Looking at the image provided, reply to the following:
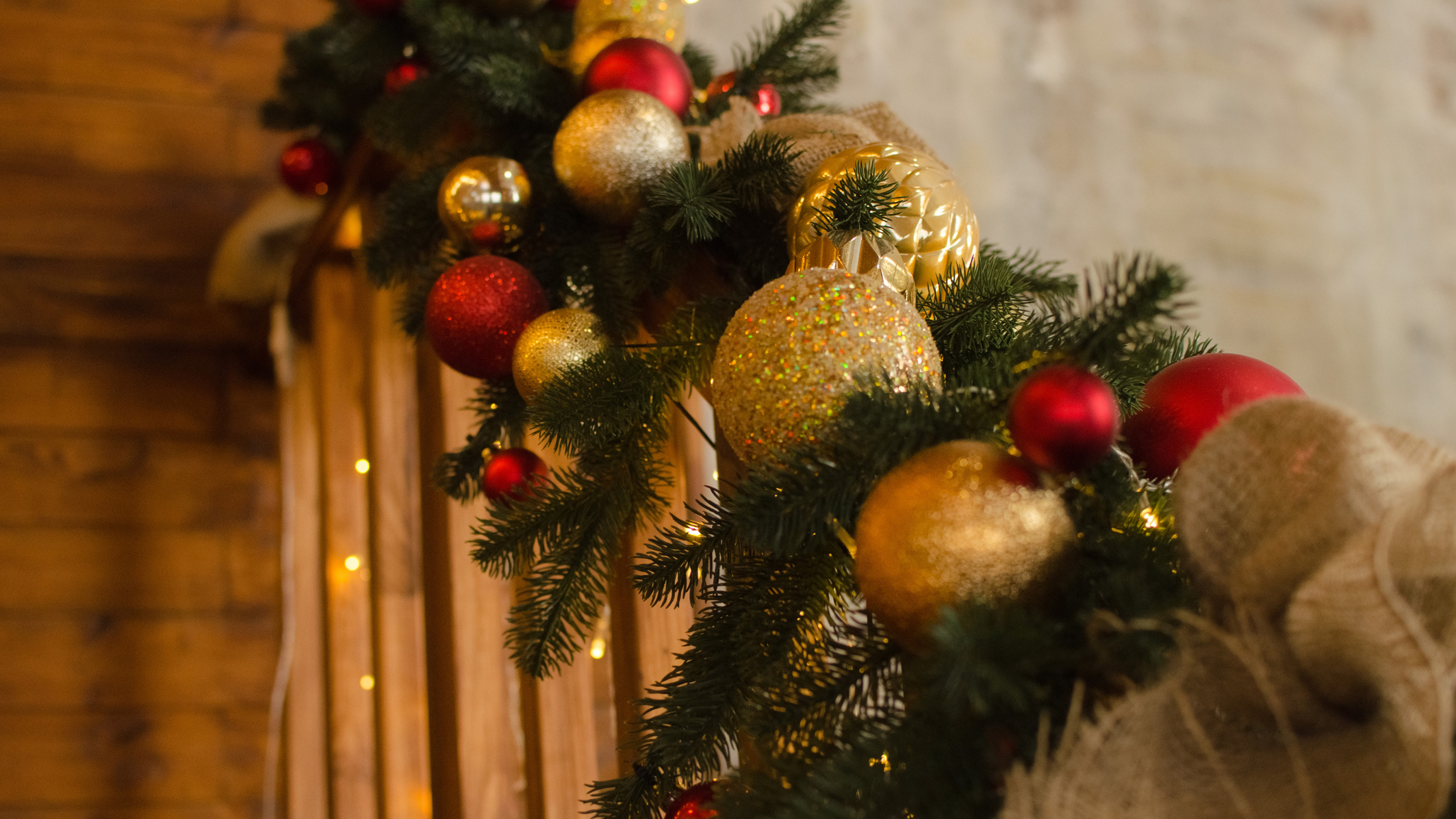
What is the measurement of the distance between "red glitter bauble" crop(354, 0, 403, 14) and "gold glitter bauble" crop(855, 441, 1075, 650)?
85 centimetres

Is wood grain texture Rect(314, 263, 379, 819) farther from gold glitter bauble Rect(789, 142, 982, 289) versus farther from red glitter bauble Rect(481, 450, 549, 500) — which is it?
gold glitter bauble Rect(789, 142, 982, 289)

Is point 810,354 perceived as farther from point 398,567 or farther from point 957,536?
point 398,567

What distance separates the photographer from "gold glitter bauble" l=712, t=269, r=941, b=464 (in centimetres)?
42

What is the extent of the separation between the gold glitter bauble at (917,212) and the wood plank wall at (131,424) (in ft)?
3.57

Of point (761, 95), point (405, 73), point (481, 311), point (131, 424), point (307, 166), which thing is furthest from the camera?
point (131, 424)

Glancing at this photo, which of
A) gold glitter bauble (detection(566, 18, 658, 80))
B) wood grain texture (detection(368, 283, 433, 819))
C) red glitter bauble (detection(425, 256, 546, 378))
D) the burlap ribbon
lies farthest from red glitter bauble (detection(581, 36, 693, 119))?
the burlap ribbon

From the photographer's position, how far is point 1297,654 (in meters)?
0.30

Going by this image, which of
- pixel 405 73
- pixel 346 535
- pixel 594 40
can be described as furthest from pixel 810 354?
pixel 346 535

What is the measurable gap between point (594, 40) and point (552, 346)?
31cm

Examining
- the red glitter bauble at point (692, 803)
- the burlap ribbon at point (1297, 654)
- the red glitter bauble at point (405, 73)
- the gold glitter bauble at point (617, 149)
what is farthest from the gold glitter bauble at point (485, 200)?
the burlap ribbon at point (1297, 654)

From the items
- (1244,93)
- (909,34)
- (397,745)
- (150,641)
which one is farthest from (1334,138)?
Result: (150,641)

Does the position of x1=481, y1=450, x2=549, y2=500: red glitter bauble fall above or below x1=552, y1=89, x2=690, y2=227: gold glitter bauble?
below

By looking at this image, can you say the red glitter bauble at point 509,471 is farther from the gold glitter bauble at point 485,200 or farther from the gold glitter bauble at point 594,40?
the gold glitter bauble at point 594,40

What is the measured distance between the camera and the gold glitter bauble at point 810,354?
42 cm
